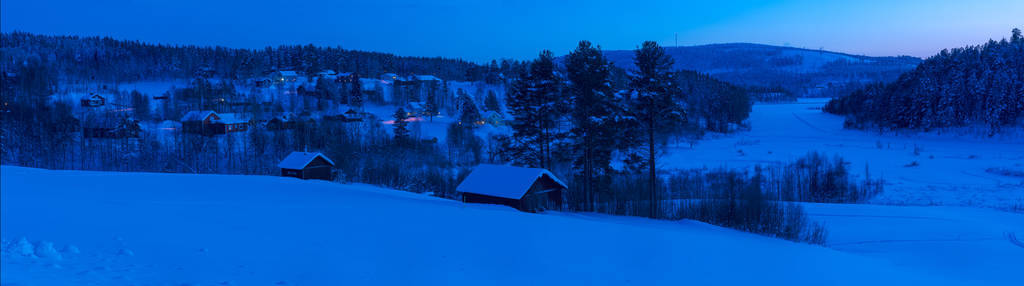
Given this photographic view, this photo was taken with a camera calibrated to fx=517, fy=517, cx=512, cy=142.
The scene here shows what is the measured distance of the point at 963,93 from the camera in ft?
234

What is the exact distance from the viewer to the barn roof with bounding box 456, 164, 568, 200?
23109mm

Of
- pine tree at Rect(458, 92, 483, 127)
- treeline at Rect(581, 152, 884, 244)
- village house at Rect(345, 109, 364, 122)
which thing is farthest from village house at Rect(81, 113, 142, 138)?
treeline at Rect(581, 152, 884, 244)

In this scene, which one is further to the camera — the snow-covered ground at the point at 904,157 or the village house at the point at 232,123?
the village house at the point at 232,123

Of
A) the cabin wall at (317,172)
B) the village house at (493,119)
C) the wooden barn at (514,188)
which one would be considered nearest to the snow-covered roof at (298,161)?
the cabin wall at (317,172)

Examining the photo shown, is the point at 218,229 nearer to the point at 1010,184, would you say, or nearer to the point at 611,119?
the point at 611,119

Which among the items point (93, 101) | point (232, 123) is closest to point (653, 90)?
point (232, 123)

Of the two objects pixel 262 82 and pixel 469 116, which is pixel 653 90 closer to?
pixel 469 116

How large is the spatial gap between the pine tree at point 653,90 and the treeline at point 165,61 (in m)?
105

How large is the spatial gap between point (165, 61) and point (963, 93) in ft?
517

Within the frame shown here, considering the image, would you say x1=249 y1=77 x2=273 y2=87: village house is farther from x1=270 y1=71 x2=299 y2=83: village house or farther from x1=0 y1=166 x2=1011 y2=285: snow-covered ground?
x1=0 y1=166 x2=1011 y2=285: snow-covered ground

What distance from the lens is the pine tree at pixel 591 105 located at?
2489 cm

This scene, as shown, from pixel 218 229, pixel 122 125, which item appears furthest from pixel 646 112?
pixel 122 125

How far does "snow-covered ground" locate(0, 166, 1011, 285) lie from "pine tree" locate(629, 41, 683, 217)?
A: 9.46 m

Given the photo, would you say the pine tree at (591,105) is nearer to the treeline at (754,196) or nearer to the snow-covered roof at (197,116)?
the treeline at (754,196)
